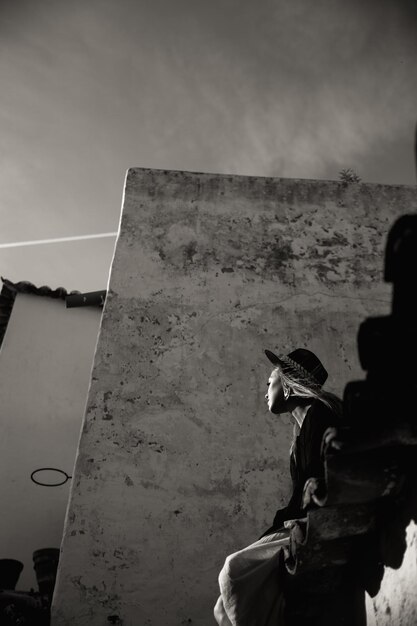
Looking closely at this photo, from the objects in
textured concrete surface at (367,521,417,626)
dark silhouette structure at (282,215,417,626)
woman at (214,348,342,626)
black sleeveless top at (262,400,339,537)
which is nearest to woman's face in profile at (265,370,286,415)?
woman at (214,348,342,626)

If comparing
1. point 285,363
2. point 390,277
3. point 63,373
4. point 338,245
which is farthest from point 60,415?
point 390,277

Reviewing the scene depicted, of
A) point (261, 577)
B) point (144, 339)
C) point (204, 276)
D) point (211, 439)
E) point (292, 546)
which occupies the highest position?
point (204, 276)

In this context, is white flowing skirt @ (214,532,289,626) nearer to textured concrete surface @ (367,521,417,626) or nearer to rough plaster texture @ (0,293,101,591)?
textured concrete surface @ (367,521,417,626)

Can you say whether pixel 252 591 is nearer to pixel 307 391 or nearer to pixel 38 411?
pixel 307 391

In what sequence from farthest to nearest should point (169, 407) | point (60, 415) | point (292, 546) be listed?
point (60, 415) < point (169, 407) < point (292, 546)

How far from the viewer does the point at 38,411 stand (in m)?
8.21

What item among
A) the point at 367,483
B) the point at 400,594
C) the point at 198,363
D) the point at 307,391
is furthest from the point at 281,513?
the point at 198,363

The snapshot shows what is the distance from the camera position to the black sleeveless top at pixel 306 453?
2.75m

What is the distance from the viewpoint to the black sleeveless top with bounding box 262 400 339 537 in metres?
2.75

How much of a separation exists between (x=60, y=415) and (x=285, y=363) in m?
5.83

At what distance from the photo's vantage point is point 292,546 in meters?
2.33

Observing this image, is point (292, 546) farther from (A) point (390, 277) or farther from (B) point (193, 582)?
(B) point (193, 582)

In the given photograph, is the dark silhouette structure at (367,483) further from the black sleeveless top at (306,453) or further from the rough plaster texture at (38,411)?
the rough plaster texture at (38,411)

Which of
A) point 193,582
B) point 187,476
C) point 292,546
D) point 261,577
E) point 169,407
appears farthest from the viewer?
point 169,407
